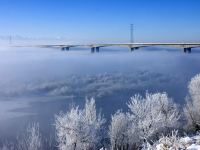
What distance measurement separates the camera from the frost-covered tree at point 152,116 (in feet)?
136

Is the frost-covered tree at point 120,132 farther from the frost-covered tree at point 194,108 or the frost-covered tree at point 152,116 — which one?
the frost-covered tree at point 194,108

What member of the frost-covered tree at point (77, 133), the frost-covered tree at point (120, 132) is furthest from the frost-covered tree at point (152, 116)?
the frost-covered tree at point (77, 133)

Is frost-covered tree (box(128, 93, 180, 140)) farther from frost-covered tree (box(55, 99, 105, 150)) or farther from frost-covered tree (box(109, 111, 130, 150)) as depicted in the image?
frost-covered tree (box(55, 99, 105, 150))

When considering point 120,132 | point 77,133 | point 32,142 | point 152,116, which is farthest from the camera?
point 32,142

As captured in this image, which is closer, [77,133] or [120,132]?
[77,133]

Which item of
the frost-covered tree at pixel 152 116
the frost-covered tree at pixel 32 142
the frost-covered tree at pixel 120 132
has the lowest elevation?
the frost-covered tree at pixel 32 142

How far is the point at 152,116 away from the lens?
42.8 m

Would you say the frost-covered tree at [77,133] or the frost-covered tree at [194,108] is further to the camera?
the frost-covered tree at [194,108]

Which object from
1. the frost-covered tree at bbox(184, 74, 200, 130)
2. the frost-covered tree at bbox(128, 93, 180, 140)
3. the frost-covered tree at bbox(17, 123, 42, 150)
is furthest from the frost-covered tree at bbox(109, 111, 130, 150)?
the frost-covered tree at bbox(184, 74, 200, 130)

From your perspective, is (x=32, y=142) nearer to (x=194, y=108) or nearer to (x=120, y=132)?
(x=120, y=132)

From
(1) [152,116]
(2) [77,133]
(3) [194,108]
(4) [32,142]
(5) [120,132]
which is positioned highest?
(1) [152,116]

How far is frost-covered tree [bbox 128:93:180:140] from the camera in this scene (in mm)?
41469

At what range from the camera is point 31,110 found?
84.4 metres

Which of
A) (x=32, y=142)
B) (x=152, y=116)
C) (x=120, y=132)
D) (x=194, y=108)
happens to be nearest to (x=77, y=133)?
(x=120, y=132)
